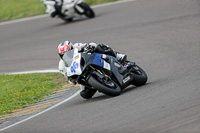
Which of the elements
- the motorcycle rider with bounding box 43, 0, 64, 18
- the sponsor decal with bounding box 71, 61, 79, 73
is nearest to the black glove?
the sponsor decal with bounding box 71, 61, 79, 73

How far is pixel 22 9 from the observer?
23625mm

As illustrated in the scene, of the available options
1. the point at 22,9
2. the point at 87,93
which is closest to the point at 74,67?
the point at 87,93

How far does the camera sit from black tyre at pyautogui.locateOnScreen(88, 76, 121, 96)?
8261 millimetres

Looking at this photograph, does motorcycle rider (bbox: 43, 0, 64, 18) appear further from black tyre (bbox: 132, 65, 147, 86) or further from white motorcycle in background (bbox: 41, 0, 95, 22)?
black tyre (bbox: 132, 65, 147, 86)

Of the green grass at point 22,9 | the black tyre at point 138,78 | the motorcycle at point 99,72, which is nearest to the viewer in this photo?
the motorcycle at point 99,72

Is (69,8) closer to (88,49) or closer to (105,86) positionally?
(88,49)

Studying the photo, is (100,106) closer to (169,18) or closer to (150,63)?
(150,63)

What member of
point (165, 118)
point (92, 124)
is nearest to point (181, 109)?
point (165, 118)

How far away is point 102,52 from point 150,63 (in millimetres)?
2720

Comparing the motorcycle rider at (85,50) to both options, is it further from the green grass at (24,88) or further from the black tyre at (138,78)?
the green grass at (24,88)

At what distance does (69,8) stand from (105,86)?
11.3 m

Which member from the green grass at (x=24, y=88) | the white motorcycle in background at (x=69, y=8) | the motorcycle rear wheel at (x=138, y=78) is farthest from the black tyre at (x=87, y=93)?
the white motorcycle in background at (x=69, y=8)

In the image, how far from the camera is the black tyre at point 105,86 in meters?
8.26

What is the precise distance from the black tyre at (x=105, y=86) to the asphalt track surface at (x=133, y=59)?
0.15m
